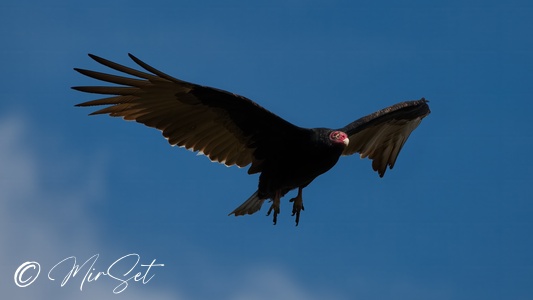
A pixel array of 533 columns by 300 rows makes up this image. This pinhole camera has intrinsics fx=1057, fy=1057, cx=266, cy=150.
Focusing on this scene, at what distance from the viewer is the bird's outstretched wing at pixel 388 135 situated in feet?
36.4

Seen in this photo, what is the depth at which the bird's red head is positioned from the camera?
31.1 ft

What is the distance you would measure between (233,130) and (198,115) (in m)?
0.37

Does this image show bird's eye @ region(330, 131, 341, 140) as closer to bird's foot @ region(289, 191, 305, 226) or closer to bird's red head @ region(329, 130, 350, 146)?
bird's red head @ region(329, 130, 350, 146)

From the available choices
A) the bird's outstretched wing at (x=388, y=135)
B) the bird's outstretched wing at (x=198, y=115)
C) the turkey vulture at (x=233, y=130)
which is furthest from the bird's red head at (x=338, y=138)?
the bird's outstretched wing at (x=388, y=135)

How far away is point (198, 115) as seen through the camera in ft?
32.2

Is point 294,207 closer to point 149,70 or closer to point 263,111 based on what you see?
point 263,111

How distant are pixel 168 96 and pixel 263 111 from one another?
2.87 ft

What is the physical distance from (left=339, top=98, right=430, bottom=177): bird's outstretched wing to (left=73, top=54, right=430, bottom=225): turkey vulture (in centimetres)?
82

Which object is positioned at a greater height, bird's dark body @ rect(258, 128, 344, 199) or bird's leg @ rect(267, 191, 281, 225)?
bird's dark body @ rect(258, 128, 344, 199)

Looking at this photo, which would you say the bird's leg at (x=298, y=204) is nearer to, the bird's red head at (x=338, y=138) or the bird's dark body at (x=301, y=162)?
the bird's dark body at (x=301, y=162)

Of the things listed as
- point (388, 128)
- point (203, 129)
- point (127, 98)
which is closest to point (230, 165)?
point (203, 129)

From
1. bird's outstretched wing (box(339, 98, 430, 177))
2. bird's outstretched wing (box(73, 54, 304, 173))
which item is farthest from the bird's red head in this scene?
bird's outstretched wing (box(339, 98, 430, 177))

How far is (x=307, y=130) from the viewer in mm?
9609

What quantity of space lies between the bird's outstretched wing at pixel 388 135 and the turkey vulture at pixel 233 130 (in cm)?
82
